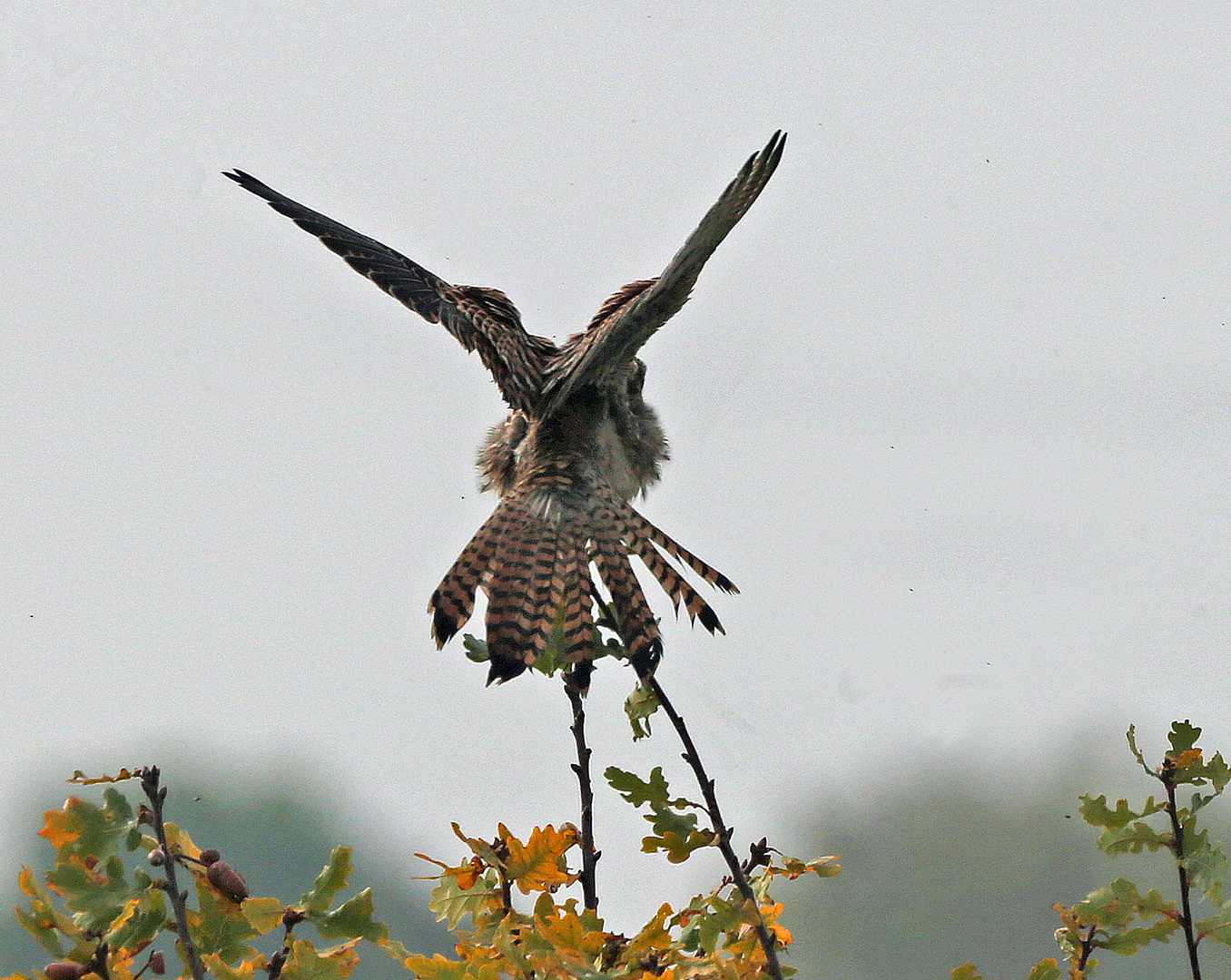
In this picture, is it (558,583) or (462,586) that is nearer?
(558,583)

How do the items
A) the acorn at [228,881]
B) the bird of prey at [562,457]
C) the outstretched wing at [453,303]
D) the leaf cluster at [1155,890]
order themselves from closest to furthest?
the acorn at [228,881], the leaf cluster at [1155,890], the bird of prey at [562,457], the outstretched wing at [453,303]

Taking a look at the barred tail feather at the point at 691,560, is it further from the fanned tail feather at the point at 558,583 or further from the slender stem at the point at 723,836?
the slender stem at the point at 723,836

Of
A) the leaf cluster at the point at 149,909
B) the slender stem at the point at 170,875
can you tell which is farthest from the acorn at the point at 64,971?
the slender stem at the point at 170,875

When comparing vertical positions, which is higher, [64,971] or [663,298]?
[663,298]

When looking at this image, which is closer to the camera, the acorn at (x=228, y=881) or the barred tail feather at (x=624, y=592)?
the acorn at (x=228, y=881)

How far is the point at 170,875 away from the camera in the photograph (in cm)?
158

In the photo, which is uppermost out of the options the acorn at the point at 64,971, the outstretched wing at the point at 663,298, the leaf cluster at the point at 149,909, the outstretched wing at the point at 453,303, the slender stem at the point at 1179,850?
the outstretched wing at the point at 453,303

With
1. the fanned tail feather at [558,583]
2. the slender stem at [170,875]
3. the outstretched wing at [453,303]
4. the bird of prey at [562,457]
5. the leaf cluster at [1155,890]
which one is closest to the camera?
the slender stem at [170,875]

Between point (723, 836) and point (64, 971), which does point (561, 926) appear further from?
point (64, 971)

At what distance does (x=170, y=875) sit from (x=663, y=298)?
1639mm

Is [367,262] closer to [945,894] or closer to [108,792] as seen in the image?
[108,792]

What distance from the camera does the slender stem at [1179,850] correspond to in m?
1.95

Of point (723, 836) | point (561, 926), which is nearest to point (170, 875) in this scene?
point (561, 926)

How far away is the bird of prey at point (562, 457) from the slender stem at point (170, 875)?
0.68 meters
